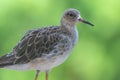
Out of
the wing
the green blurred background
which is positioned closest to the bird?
the wing

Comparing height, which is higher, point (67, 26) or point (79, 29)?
point (79, 29)

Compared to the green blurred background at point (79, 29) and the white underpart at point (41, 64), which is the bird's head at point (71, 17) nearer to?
the white underpart at point (41, 64)

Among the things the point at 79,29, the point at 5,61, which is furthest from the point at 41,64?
the point at 79,29

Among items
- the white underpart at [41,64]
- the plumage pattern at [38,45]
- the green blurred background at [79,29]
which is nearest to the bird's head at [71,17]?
the plumage pattern at [38,45]

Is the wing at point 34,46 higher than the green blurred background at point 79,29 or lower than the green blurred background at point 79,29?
lower

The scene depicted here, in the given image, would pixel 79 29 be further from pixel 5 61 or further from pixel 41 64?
pixel 5 61

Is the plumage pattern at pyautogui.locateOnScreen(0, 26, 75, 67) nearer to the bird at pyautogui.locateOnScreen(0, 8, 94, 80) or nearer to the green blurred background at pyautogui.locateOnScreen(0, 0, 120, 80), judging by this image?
the bird at pyautogui.locateOnScreen(0, 8, 94, 80)
